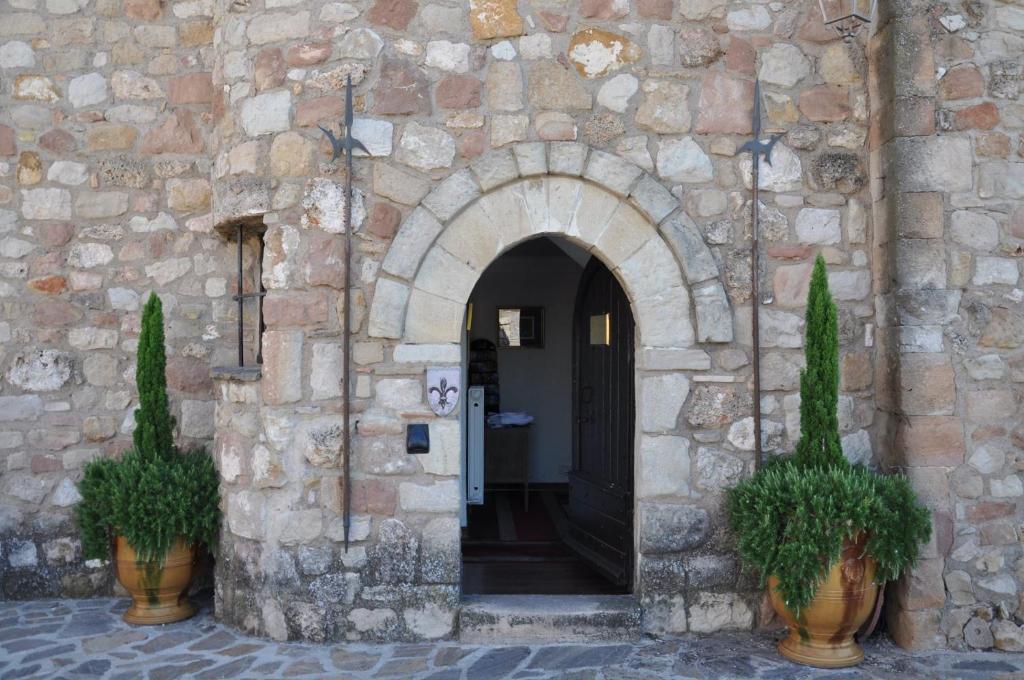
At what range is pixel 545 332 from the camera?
8.47 meters

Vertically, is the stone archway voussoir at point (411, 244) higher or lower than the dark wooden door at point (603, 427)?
higher

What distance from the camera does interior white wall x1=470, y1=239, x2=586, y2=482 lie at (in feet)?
27.6

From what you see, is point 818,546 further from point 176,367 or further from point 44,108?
point 44,108

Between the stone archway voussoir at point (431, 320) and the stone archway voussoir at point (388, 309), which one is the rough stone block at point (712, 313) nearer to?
the stone archway voussoir at point (431, 320)

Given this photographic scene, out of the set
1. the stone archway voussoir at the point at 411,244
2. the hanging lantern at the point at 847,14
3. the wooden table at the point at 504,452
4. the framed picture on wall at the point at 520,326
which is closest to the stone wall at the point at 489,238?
the stone archway voussoir at the point at 411,244

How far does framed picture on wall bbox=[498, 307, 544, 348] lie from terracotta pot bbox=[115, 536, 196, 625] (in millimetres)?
4595

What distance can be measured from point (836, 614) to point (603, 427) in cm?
189

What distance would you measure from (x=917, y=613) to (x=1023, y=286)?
1659 millimetres

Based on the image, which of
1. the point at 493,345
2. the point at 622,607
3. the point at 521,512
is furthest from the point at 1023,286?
the point at 493,345

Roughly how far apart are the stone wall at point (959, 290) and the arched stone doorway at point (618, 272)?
925 mm

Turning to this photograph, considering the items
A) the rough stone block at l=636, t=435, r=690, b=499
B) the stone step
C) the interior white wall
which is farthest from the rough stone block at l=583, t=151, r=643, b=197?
the interior white wall

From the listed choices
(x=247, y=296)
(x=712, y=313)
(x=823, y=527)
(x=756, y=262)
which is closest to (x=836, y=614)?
(x=823, y=527)

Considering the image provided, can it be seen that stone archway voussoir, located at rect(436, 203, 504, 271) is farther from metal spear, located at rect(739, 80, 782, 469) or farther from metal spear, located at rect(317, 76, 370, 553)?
metal spear, located at rect(739, 80, 782, 469)

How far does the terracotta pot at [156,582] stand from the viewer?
4.22m
